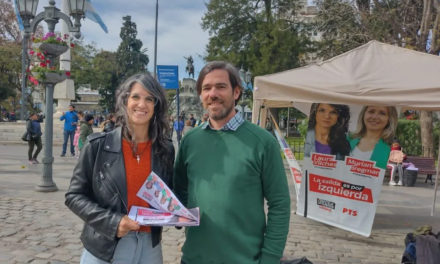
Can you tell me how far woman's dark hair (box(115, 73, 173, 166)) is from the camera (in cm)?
206

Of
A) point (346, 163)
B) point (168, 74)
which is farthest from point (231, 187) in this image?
point (168, 74)

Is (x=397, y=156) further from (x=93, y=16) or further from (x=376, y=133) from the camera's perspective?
(x=93, y=16)

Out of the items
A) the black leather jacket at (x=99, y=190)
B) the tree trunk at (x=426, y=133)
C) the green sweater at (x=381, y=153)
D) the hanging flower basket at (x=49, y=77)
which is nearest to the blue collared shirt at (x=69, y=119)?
the hanging flower basket at (x=49, y=77)

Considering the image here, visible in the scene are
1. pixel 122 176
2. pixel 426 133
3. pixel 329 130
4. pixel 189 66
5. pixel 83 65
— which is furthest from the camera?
pixel 189 66

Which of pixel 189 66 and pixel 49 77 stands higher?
pixel 189 66

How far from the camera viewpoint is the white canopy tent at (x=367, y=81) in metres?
4.35

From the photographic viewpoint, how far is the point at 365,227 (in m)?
5.32

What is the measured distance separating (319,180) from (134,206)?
438 cm

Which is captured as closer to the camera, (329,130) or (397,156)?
(329,130)

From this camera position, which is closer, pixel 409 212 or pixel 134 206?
pixel 134 206

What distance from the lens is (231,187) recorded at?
1.88 metres

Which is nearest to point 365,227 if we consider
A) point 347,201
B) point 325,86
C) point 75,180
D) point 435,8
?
point 347,201

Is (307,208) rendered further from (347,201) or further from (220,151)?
(220,151)

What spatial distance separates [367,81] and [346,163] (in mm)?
1480
